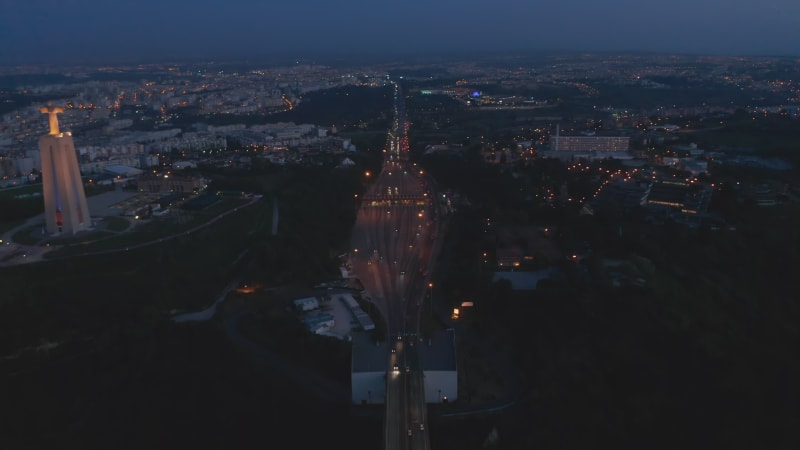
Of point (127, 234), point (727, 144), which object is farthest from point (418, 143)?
point (127, 234)

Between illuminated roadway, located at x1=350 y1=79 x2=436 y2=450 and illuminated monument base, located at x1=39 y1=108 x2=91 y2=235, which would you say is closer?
illuminated roadway, located at x1=350 y1=79 x2=436 y2=450

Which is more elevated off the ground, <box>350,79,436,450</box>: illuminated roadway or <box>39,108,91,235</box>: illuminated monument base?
<box>39,108,91,235</box>: illuminated monument base

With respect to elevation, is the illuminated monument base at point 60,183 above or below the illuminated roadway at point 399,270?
above

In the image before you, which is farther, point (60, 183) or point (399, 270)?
point (399, 270)

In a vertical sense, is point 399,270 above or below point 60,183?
below
